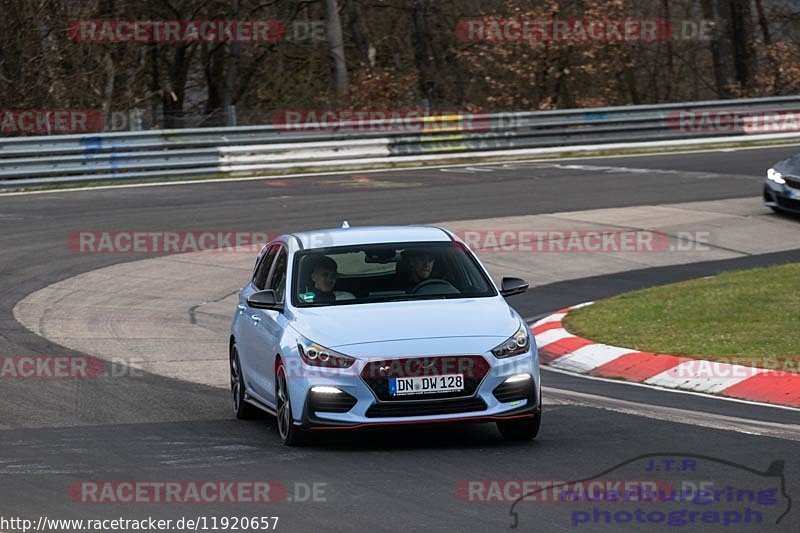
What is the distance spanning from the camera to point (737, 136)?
3462 centimetres

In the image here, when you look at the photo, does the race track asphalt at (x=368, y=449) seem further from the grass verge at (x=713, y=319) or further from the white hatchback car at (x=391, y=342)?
the grass verge at (x=713, y=319)

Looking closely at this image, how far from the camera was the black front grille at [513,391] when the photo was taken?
29.9 feet

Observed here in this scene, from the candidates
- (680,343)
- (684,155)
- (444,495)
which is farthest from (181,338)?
(684,155)

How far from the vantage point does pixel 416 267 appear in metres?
10.3

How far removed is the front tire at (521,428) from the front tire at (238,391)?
93.1 inches

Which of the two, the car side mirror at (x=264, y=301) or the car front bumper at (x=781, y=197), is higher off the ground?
the car side mirror at (x=264, y=301)

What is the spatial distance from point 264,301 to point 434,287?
3.88ft

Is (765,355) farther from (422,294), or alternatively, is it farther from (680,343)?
(422,294)

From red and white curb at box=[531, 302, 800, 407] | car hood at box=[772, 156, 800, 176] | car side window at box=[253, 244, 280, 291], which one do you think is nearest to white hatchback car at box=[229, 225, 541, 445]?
car side window at box=[253, 244, 280, 291]

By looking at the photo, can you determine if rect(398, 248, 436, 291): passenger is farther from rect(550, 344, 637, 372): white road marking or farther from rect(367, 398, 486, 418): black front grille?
rect(550, 344, 637, 372): white road marking

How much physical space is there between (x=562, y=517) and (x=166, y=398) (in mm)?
5382

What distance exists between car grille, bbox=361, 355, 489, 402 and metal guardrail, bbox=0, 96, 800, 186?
798 inches

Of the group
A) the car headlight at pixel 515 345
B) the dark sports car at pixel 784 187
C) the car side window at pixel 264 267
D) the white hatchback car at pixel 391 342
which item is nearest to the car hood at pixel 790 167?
the dark sports car at pixel 784 187

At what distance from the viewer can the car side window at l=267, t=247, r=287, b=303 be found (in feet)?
34.2
